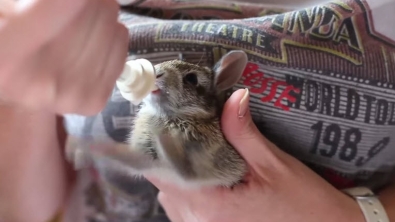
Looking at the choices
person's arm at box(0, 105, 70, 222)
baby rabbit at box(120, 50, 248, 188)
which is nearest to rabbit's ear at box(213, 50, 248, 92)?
baby rabbit at box(120, 50, 248, 188)

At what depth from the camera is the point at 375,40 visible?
0.86 m

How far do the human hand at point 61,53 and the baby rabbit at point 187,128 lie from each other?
0.84 feet

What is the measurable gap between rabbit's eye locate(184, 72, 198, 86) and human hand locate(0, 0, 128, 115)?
0.28 metres

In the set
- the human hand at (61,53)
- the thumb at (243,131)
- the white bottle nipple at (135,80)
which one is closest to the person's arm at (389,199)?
the thumb at (243,131)

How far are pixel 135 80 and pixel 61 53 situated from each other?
164 millimetres

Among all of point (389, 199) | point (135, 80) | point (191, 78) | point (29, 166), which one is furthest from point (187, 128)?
point (389, 199)

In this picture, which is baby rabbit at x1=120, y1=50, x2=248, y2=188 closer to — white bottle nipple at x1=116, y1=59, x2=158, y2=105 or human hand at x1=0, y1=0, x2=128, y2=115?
white bottle nipple at x1=116, y1=59, x2=158, y2=105

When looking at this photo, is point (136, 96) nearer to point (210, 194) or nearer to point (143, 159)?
point (143, 159)

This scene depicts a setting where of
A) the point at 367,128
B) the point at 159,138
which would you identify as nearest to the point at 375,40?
the point at 367,128

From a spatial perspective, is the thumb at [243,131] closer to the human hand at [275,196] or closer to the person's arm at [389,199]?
the human hand at [275,196]

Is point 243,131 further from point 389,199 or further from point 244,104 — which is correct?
point 389,199

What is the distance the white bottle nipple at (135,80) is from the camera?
0.61 meters

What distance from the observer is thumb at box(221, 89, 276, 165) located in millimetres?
775

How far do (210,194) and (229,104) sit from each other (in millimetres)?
178
